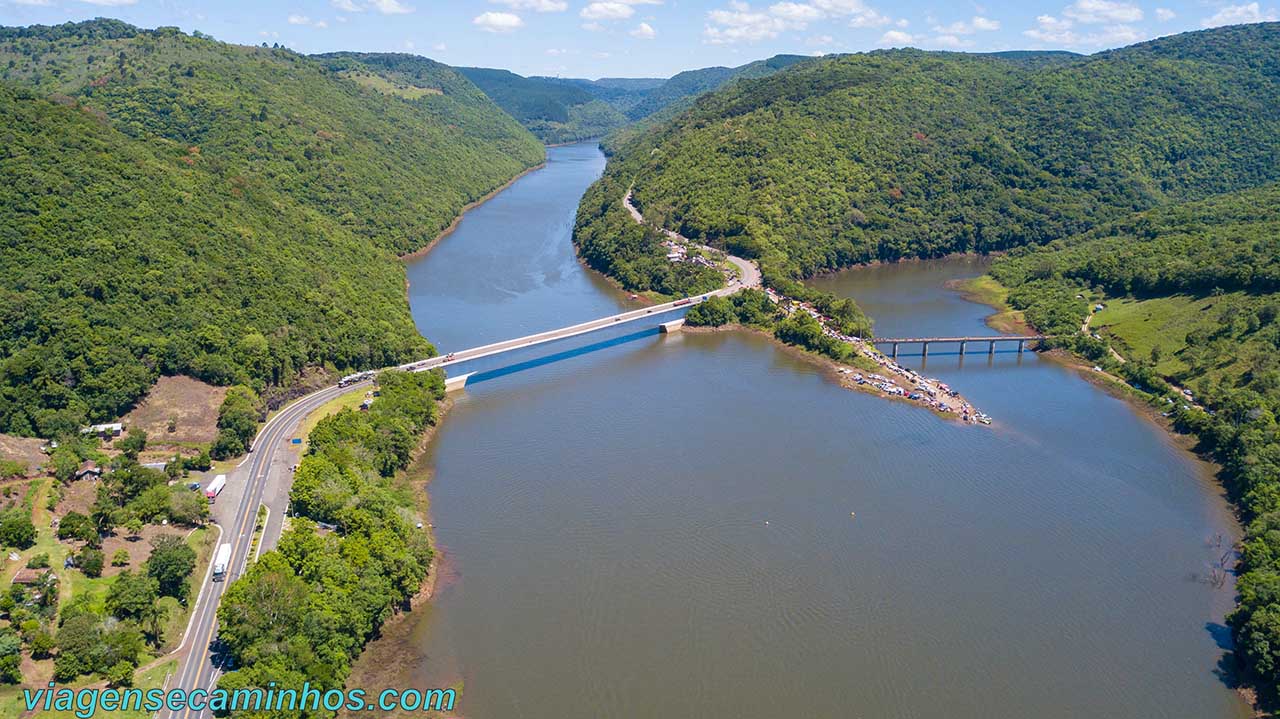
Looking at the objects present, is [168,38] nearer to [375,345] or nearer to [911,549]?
[375,345]

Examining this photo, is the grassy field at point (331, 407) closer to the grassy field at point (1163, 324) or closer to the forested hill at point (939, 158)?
the forested hill at point (939, 158)

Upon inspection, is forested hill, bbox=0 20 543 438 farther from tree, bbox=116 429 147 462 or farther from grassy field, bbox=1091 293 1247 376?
grassy field, bbox=1091 293 1247 376

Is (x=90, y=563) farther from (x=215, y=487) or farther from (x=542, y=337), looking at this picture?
(x=542, y=337)

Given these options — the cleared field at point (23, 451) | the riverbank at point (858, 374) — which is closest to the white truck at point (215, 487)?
the cleared field at point (23, 451)

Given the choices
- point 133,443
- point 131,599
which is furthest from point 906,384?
point 133,443

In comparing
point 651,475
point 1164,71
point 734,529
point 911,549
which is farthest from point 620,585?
point 1164,71

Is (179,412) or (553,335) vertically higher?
(553,335)
